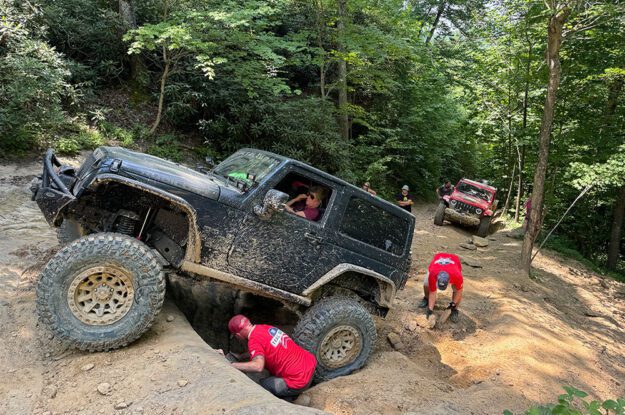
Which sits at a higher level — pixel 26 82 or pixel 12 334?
pixel 26 82

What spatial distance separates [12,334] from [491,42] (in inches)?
602

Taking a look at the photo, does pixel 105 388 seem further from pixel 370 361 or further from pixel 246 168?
pixel 370 361

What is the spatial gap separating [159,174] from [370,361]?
315 cm

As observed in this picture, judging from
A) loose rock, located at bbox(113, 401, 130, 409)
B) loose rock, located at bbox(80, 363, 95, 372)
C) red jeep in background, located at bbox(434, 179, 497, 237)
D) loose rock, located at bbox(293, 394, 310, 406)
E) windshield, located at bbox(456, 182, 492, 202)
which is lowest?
loose rock, located at bbox(293, 394, 310, 406)

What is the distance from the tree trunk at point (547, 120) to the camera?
29.1 ft

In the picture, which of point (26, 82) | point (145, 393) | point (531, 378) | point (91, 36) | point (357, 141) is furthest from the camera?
point (357, 141)

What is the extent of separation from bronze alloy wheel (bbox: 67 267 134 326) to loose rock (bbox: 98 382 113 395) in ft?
1.69

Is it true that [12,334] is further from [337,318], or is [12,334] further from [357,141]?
[357,141]

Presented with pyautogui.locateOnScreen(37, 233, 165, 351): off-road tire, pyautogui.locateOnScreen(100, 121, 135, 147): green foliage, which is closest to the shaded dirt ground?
pyautogui.locateOnScreen(37, 233, 165, 351): off-road tire

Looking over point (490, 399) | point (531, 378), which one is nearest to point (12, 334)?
point (490, 399)

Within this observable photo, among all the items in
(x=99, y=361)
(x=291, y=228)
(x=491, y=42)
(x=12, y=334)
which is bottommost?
(x=12, y=334)

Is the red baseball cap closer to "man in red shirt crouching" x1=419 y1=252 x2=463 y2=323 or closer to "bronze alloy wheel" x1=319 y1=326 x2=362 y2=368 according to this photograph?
"bronze alloy wheel" x1=319 y1=326 x2=362 y2=368

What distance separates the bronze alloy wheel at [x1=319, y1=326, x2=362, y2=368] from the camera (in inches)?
171

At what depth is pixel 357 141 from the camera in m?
16.9
